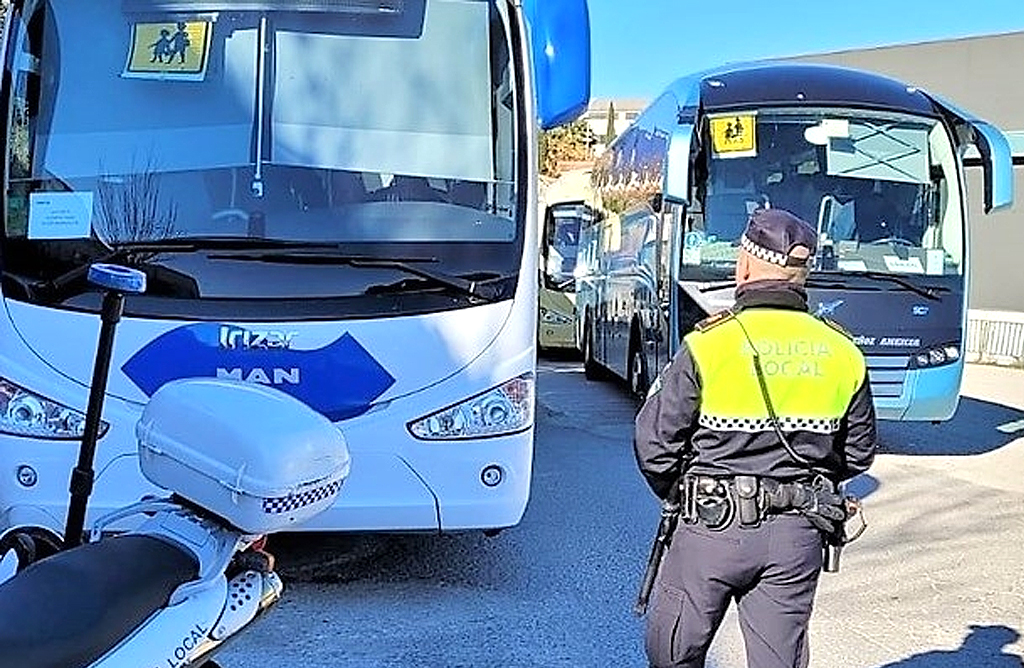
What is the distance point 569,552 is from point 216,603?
177 inches

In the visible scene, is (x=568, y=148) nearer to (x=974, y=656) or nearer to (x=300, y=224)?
(x=300, y=224)

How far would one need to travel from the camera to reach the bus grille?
9891mm

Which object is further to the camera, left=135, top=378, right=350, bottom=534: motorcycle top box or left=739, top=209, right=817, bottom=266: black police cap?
left=739, top=209, right=817, bottom=266: black police cap

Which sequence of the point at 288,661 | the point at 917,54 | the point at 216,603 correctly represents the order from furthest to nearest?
1. the point at 917,54
2. the point at 288,661
3. the point at 216,603

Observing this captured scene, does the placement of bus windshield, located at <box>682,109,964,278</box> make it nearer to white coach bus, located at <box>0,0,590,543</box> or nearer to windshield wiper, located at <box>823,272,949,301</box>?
windshield wiper, located at <box>823,272,949,301</box>

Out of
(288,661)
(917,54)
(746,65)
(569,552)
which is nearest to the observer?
(288,661)

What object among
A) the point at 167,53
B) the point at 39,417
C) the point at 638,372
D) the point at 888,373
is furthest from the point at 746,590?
the point at 638,372

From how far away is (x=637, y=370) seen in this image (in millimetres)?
12969

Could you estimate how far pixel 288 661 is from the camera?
16.6ft

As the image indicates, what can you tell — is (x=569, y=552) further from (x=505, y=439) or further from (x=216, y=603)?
(x=216, y=603)

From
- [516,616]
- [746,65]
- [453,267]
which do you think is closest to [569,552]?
[516,616]

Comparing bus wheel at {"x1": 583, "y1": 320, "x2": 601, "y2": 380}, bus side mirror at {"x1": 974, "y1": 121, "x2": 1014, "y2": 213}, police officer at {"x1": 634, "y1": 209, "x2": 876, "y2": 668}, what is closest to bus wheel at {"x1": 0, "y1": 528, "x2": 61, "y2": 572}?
police officer at {"x1": 634, "y1": 209, "x2": 876, "y2": 668}

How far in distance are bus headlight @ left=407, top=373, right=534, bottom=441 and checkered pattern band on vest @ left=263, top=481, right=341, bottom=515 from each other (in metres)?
2.41

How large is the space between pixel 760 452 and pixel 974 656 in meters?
2.38
